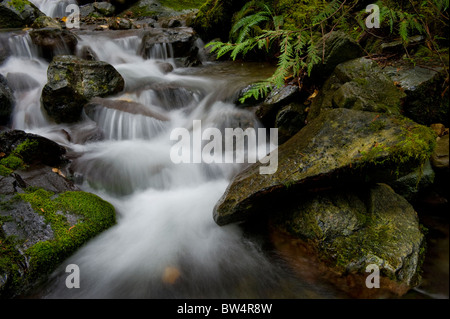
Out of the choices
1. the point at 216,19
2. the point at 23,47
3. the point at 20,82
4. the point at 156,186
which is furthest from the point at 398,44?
the point at 23,47

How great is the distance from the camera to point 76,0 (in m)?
14.5

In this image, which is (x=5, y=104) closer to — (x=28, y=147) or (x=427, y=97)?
(x=28, y=147)

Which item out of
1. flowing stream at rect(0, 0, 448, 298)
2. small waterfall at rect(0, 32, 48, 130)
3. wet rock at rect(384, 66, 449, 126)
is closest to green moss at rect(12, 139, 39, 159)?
flowing stream at rect(0, 0, 448, 298)

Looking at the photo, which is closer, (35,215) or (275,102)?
(35,215)

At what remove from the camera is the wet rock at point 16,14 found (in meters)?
8.56

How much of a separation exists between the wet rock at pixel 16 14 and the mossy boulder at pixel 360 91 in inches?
413

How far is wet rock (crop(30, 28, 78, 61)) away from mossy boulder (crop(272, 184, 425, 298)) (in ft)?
25.0

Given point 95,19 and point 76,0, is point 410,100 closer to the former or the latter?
point 95,19

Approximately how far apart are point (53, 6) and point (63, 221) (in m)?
15.4

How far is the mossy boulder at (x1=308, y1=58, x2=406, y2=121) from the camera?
3193 millimetres

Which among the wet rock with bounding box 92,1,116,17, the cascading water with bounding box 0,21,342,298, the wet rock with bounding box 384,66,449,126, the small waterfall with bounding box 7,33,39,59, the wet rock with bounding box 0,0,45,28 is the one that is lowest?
the cascading water with bounding box 0,21,342,298

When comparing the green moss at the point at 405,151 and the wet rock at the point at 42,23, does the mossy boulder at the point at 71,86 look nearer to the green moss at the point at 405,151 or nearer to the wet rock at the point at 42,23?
the wet rock at the point at 42,23

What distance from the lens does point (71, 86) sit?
5145 mm

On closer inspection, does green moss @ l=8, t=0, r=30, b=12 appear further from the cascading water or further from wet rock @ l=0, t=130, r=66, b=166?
wet rock @ l=0, t=130, r=66, b=166
